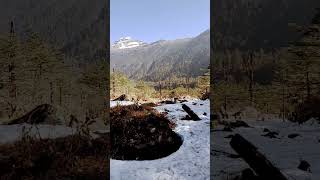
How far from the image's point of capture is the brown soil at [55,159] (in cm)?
713

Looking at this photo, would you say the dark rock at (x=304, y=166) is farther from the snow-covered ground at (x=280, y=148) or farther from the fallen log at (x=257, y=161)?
the fallen log at (x=257, y=161)

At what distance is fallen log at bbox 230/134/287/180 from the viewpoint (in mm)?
6103

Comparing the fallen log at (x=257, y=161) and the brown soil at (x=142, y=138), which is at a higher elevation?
the fallen log at (x=257, y=161)

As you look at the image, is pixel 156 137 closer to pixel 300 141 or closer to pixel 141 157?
pixel 141 157

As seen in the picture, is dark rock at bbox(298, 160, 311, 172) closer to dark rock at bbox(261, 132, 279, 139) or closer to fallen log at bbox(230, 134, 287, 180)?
fallen log at bbox(230, 134, 287, 180)

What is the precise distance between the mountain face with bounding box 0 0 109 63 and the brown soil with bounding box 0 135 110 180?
3615mm

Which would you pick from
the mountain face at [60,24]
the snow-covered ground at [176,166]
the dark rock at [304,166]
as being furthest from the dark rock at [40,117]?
the dark rock at [304,166]

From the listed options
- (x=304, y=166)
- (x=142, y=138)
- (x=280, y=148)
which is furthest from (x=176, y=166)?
(x=142, y=138)

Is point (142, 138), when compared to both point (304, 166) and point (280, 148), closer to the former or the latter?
point (280, 148)

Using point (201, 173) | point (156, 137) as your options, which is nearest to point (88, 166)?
point (201, 173)

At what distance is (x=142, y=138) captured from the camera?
12539 mm

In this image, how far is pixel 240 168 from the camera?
7.79 metres

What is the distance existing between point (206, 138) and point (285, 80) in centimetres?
359

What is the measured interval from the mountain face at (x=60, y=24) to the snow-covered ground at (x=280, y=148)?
504cm
